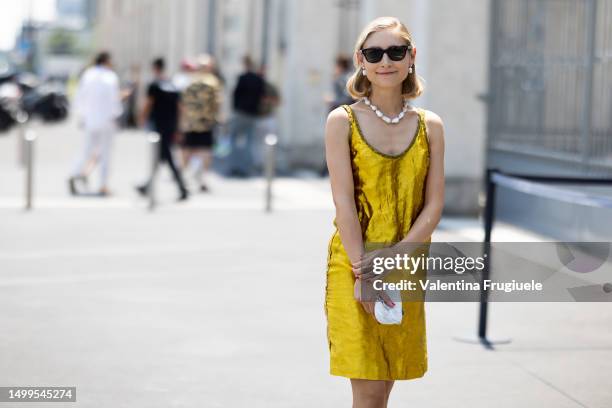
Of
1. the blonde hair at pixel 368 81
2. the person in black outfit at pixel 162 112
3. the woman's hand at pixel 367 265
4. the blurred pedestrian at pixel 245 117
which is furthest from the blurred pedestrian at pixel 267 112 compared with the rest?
the woman's hand at pixel 367 265

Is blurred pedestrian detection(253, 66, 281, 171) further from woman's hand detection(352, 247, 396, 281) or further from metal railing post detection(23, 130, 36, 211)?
woman's hand detection(352, 247, 396, 281)

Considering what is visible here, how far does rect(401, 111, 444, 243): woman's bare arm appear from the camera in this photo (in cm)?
412

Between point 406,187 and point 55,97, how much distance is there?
43305 millimetres

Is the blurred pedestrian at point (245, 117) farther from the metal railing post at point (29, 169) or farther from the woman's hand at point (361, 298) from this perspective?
the woman's hand at point (361, 298)

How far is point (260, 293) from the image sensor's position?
9.16 meters

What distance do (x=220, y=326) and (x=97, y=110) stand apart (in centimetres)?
1021

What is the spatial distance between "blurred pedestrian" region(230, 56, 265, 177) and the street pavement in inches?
306

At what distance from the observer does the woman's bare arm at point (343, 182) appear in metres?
4.06

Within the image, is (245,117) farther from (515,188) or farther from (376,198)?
(376,198)

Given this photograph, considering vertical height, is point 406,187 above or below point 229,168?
above

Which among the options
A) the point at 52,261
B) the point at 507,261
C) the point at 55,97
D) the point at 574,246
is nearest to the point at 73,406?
the point at 507,261

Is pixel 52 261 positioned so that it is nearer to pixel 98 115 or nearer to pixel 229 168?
pixel 98 115

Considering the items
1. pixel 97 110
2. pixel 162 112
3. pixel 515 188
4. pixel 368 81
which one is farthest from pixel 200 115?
pixel 368 81

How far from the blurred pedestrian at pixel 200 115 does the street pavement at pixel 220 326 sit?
4612 mm
